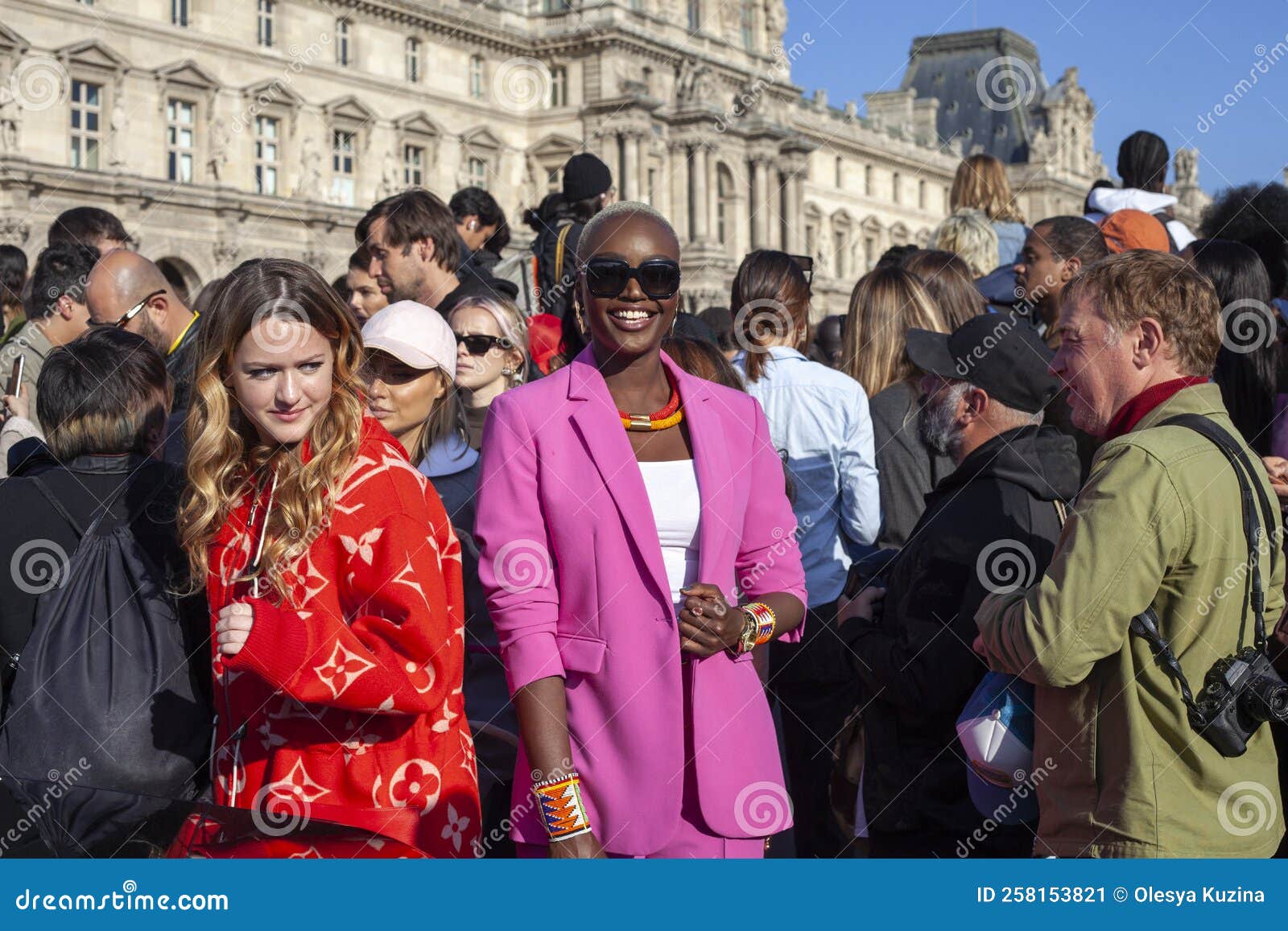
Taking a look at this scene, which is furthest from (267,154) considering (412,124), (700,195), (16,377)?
(16,377)

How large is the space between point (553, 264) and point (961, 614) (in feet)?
13.5

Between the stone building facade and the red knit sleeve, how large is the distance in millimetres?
21055

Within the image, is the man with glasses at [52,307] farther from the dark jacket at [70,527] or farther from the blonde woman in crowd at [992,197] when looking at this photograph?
the blonde woman in crowd at [992,197]

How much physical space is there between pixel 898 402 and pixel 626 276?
8.30ft

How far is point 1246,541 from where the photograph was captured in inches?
122

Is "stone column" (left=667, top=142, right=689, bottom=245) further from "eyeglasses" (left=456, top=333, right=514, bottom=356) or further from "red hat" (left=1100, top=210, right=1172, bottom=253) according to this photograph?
"eyeglasses" (left=456, top=333, right=514, bottom=356)

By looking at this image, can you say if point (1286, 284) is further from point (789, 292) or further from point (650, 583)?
point (650, 583)

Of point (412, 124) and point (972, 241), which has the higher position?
point (412, 124)

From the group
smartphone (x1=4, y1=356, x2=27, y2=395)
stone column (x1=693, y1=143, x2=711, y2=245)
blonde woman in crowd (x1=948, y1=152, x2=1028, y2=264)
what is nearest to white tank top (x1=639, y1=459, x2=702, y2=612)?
smartphone (x1=4, y1=356, x2=27, y2=395)

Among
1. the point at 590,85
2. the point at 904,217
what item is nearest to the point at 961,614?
the point at 590,85

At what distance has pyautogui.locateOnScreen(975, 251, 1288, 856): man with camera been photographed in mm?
3014

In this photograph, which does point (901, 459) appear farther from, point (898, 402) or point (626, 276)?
point (626, 276)

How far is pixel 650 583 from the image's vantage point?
3.09m

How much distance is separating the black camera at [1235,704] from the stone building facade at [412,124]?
21.8m
